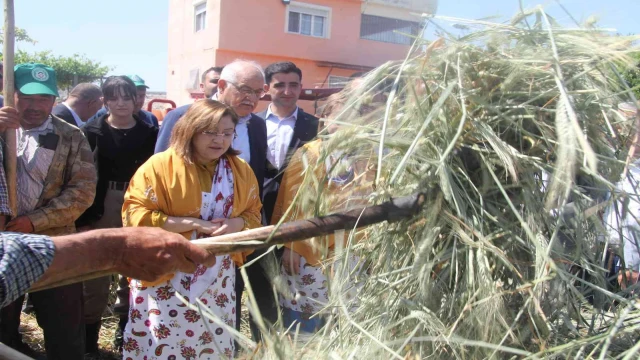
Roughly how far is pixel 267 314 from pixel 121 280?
5.81 feet

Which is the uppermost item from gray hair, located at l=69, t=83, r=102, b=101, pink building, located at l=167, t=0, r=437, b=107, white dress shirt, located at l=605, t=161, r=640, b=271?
pink building, located at l=167, t=0, r=437, b=107

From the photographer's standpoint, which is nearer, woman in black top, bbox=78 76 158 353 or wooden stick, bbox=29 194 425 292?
wooden stick, bbox=29 194 425 292

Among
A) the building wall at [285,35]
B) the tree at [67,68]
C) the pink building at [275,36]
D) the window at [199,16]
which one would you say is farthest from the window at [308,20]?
the tree at [67,68]

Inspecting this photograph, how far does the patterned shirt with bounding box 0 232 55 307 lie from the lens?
137 cm

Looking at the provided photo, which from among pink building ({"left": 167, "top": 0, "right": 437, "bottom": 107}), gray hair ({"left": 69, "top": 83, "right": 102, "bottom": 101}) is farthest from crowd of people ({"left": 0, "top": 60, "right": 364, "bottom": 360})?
pink building ({"left": 167, "top": 0, "right": 437, "bottom": 107})

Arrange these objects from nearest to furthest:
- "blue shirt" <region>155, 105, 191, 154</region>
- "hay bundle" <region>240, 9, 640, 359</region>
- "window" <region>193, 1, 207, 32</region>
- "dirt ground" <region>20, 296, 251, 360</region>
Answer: "hay bundle" <region>240, 9, 640, 359</region>
"blue shirt" <region>155, 105, 191, 154</region>
"dirt ground" <region>20, 296, 251, 360</region>
"window" <region>193, 1, 207, 32</region>

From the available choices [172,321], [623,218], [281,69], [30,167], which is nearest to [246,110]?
[281,69]

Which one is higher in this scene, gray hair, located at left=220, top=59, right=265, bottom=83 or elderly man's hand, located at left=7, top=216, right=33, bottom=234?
gray hair, located at left=220, top=59, right=265, bottom=83

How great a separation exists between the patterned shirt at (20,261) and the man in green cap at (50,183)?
1734 millimetres

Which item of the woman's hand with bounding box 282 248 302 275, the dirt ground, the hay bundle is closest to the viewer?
the hay bundle

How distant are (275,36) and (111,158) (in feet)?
47.1

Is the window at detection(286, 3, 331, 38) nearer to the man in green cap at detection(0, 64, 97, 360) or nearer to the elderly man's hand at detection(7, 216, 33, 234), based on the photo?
the man in green cap at detection(0, 64, 97, 360)

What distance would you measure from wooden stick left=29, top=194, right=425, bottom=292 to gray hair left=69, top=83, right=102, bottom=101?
4152mm

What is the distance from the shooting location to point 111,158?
3.69 metres
